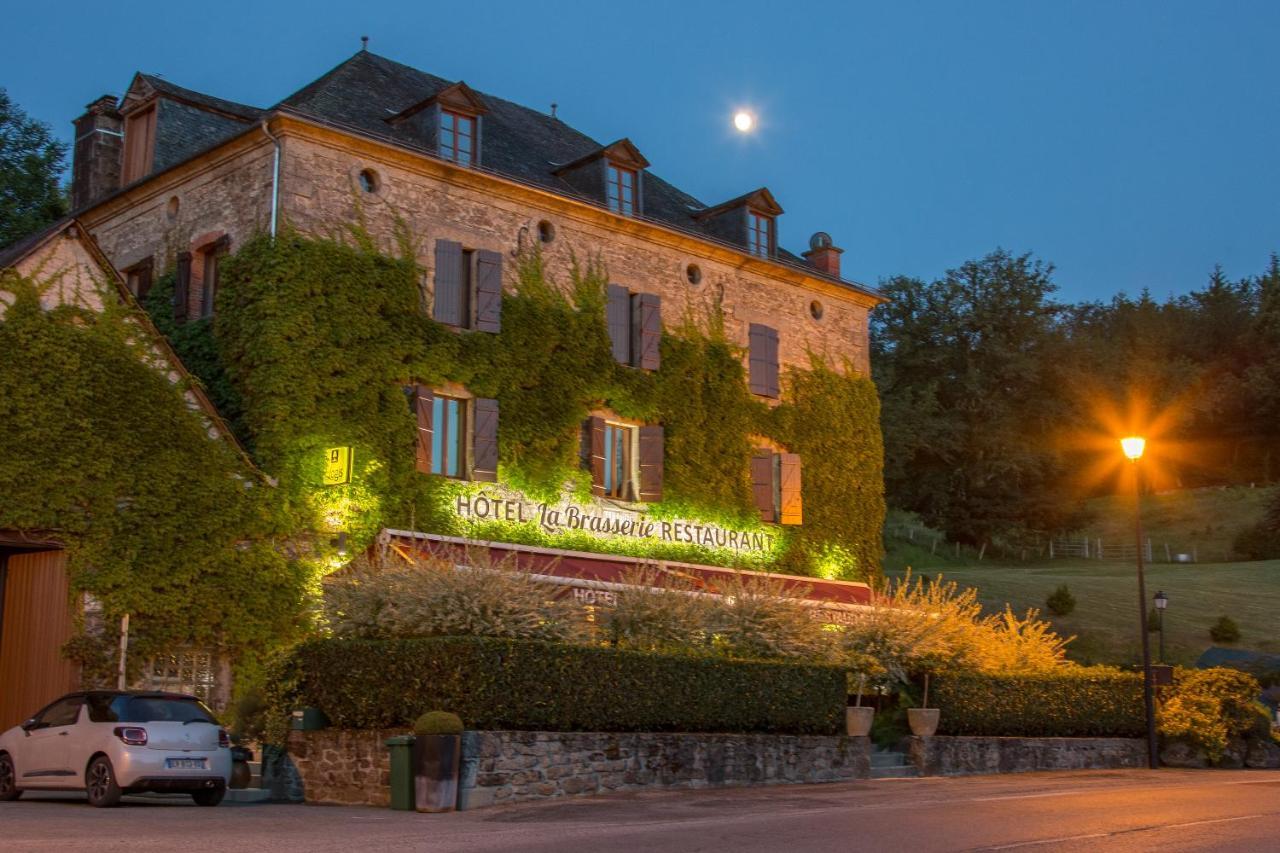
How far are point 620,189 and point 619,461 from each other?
5762 millimetres

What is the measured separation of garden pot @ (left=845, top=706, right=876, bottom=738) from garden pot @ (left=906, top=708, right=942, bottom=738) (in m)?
1.15

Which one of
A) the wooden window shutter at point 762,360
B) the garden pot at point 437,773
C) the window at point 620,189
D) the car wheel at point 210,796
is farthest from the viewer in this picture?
the wooden window shutter at point 762,360

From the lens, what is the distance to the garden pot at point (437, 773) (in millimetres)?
15039

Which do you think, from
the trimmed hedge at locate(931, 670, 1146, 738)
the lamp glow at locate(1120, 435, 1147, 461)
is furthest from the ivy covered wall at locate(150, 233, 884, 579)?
the lamp glow at locate(1120, 435, 1147, 461)

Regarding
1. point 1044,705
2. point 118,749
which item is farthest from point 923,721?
point 118,749

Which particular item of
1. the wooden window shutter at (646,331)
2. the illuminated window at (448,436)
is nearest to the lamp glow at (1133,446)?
the wooden window shutter at (646,331)

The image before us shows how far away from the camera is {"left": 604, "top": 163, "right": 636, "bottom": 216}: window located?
2903cm

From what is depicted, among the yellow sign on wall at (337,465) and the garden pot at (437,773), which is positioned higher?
the yellow sign on wall at (337,465)

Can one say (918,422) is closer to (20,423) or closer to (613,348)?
(613,348)

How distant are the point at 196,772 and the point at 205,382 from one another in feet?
34.6

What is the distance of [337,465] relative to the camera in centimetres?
2336

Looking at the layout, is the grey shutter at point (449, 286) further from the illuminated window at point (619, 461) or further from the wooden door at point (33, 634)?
the wooden door at point (33, 634)

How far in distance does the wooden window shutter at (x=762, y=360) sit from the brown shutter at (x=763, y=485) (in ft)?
4.97

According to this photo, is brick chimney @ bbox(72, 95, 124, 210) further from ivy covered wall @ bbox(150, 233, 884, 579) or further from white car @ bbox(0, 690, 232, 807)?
white car @ bbox(0, 690, 232, 807)
